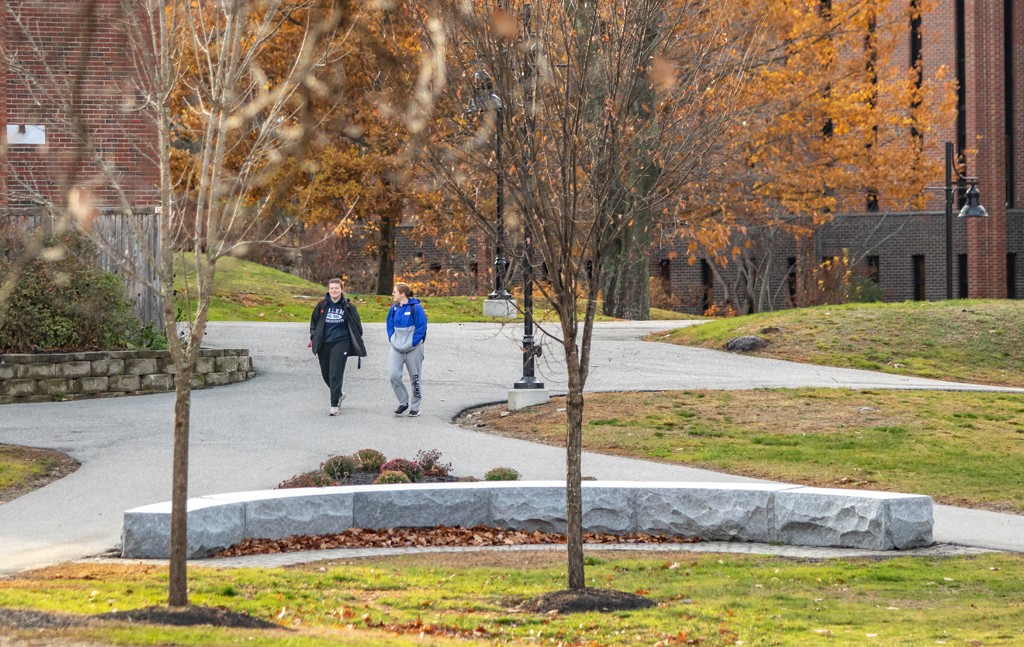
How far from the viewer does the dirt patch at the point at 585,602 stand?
815 cm

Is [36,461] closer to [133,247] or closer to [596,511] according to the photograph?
[596,511]

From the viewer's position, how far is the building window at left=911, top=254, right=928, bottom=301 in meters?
48.1

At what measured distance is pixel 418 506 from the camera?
36.1 ft

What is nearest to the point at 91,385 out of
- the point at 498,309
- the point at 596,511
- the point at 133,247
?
the point at 133,247

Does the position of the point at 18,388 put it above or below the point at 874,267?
below

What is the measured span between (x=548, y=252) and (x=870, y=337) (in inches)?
647

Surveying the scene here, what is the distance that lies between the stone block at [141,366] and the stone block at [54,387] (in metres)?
0.85

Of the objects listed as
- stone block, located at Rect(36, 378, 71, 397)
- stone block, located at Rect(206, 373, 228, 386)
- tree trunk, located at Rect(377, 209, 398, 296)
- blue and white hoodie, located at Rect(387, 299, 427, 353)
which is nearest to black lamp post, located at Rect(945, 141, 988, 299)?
blue and white hoodie, located at Rect(387, 299, 427, 353)

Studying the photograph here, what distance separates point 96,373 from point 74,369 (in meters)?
0.32

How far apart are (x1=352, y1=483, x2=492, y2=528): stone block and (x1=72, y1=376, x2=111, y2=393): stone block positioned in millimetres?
8948

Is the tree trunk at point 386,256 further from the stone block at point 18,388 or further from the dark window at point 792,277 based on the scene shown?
the stone block at point 18,388

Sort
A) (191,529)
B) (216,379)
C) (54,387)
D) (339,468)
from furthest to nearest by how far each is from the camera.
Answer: (216,379) → (54,387) → (339,468) → (191,529)

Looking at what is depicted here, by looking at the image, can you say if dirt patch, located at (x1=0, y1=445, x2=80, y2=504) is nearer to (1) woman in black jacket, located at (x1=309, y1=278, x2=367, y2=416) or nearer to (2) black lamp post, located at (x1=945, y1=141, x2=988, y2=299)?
(1) woman in black jacket, located at (x1=309, y1=278, x2=367, y2=416)

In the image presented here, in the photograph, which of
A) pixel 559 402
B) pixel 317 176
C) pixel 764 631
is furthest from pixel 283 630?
pixel 317 176
